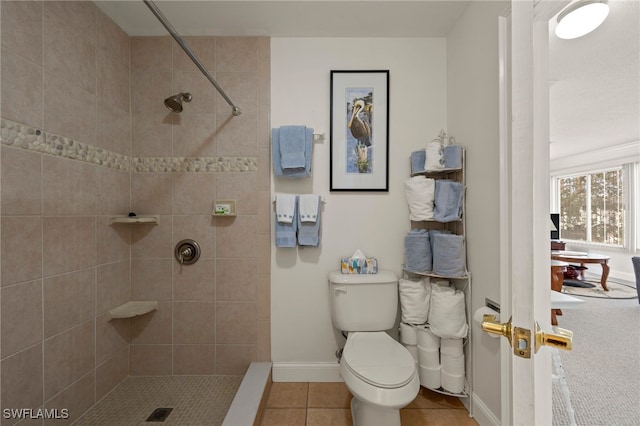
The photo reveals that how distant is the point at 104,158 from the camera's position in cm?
156

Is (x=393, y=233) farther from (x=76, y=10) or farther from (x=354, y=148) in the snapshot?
(x=76, y=10)

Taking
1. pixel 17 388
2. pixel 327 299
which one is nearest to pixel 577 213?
pixel 327 299

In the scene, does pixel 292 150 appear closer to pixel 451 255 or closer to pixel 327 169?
pixel 327 169

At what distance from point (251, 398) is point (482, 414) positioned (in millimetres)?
1222

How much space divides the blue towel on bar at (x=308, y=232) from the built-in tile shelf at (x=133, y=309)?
1059mm

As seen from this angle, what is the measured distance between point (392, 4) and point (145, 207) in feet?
6.53

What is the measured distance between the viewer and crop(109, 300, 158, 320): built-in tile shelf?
1579 mm

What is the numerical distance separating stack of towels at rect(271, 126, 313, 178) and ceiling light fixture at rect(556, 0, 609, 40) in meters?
1.20

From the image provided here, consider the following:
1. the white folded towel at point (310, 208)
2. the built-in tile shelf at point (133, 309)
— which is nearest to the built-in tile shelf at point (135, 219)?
the built-in tile shelf at point (133, 309)

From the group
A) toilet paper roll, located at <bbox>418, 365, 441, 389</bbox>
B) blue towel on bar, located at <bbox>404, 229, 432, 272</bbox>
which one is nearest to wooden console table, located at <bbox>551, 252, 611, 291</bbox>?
blue towel on bar, located at <bbox>404, 229, 432, 272</bbox>

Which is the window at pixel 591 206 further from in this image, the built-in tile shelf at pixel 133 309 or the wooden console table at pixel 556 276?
the built-in tile shelf at pixel 133 309

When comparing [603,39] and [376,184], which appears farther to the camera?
[376,184]

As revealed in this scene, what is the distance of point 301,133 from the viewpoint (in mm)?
1675

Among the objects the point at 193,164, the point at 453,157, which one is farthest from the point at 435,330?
the point at 193,164
